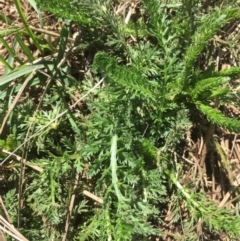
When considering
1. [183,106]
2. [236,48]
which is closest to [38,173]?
[183,106]

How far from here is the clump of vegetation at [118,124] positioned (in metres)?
2.34

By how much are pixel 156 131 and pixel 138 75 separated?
37 centimetres

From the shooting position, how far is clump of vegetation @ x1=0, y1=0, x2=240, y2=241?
7.68 ft

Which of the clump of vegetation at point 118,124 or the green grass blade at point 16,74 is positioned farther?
the green grass blade at point 16,74

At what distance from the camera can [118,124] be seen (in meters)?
2.42

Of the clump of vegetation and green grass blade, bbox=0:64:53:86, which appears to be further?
green grass blade, bbox=0:64:53:86

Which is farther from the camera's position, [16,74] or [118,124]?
[16,74]

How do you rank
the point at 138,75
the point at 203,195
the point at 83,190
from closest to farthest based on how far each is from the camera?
the point at 138,75
the point at 203,195
the point at 83,190

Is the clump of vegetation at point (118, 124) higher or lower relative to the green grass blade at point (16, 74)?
lower

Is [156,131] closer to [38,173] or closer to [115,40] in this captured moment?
[115,40]

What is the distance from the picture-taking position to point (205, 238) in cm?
266

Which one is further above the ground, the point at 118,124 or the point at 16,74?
the point at 16,74

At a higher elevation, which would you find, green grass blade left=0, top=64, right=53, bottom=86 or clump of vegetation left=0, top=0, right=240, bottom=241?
green grass blade left=0, top=64, right=53, bottom=86

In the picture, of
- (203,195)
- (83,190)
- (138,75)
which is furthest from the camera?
(83,190)
